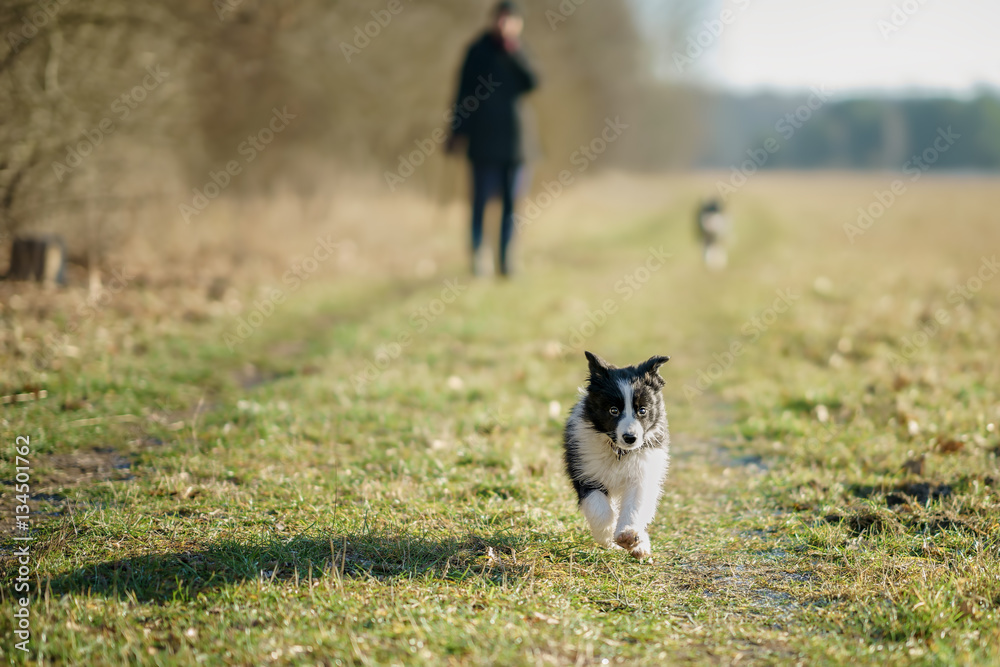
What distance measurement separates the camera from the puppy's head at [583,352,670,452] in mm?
3508

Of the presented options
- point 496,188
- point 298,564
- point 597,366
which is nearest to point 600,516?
point 597,366

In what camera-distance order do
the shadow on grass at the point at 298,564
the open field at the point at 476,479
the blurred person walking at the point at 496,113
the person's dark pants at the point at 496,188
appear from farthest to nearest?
the person's dark pants at the point at 496,188, the blurred person walking at the point at 496,113, the shadow on grass at the point at 298,564, the open field at the point at 476,479

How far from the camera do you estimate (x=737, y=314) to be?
382 inches

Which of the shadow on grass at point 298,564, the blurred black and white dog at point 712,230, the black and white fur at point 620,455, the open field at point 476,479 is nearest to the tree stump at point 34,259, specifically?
the open field at point 476,479

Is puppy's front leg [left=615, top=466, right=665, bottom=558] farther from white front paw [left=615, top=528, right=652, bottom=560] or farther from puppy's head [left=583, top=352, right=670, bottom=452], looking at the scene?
puppy's head [left=583, top=352, right=670, bottom=452]

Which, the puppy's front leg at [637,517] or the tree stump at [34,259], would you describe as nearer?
the puppy's front leg at [637,517]

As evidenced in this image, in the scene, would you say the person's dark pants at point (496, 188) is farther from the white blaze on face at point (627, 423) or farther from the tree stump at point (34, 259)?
the white blaze on face at point (627, 423)

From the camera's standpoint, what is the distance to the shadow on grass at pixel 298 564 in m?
3.04

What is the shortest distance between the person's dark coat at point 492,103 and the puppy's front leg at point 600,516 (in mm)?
7352

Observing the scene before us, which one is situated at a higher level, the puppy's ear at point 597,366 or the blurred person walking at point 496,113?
the blurred person walking at point 496,113

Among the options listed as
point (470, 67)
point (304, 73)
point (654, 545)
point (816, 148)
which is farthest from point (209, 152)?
point (816, 148)

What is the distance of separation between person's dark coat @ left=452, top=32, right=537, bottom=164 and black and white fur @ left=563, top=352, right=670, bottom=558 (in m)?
7.02

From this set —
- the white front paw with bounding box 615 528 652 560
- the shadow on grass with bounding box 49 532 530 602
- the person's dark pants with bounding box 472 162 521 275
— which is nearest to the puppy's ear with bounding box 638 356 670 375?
the white front paw with bounding box 615 528 652 560

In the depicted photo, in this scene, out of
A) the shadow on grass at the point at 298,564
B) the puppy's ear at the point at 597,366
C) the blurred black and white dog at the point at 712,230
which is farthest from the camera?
the blurred black and white dog at the point at 712,230
